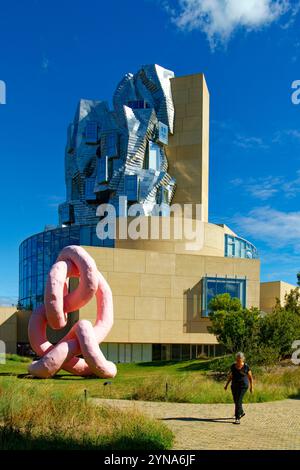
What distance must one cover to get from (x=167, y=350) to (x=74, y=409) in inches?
1280

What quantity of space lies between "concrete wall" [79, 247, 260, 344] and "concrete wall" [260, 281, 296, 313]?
16474mm

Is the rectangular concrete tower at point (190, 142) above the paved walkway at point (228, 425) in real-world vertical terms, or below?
above

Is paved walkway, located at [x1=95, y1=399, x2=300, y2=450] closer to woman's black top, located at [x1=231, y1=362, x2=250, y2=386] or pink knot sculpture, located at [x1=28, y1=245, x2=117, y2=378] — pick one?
woman's black top, located at [x1=231, y1=362, x2=250, y2=386]

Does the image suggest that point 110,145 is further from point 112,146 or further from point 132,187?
point 132,187

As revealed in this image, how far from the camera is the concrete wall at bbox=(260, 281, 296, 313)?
5856cm

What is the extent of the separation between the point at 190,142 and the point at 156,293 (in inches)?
825

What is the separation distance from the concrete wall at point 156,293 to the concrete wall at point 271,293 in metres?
→ 16.5

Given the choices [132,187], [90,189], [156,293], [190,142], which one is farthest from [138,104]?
[156,293]

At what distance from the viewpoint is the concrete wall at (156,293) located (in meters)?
39.9

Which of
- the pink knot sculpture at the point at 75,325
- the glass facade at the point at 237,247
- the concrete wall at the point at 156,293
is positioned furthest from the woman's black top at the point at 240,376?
the glass facade at the point at 237,247

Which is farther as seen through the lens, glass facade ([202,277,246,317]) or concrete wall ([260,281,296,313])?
concrete wall ([260,281,296,313])

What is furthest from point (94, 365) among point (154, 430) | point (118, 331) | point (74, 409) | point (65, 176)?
point (65, 176)

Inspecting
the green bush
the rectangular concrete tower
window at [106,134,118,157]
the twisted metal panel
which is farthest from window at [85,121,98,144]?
the green bush

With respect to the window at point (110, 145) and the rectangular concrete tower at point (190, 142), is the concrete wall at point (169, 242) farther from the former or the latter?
the window at point (110, 145)
